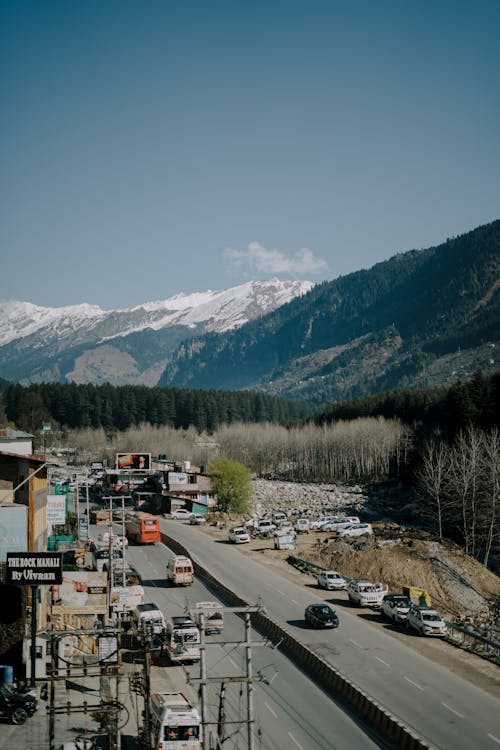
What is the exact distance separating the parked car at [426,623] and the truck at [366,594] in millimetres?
6010

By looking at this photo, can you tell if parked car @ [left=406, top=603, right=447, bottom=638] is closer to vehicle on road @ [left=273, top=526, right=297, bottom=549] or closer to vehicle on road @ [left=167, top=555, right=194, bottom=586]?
vehicle on road @ [left=167, top=555, right=194, bottom=586]

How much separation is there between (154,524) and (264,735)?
167ft

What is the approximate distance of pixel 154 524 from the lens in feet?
252

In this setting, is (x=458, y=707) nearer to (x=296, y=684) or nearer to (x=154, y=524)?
(x=296, y=684)

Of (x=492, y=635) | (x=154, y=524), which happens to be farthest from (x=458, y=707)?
(x=154, y=524)

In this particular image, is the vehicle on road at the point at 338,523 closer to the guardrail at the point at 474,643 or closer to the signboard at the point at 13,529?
the guardrail at the point at 474,643

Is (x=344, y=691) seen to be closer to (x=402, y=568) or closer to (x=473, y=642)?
(x=473, y=642)

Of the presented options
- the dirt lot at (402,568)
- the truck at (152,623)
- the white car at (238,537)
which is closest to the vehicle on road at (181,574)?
the dirt lot at (402,568)

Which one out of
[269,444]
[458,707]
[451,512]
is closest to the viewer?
[458,707]

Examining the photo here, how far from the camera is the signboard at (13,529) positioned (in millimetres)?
39906

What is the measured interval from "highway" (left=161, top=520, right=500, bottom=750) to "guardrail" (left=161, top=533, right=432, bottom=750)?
875 mm

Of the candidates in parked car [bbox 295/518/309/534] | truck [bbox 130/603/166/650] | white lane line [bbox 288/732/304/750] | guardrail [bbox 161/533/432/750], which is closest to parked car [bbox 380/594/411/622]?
guardrail [bbox 161/533/432/750]

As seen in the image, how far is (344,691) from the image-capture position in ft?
101

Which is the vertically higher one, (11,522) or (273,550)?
(11,522)
